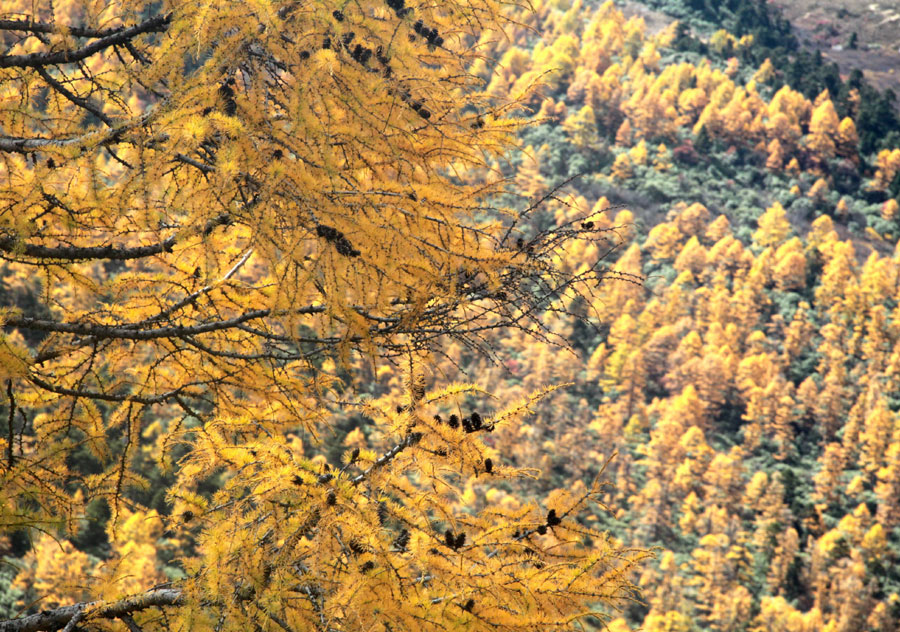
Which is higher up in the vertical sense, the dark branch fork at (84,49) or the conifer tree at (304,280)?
the dark branch fork at (84,49)

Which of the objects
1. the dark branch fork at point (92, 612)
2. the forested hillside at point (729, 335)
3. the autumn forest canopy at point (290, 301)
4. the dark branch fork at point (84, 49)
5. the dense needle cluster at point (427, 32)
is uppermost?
the dark branch fork at point (84, 49)

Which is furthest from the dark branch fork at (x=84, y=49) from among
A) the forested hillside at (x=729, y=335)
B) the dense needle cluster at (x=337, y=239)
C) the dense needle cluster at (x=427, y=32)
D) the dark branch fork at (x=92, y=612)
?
the dark branch fork at (x=92, y=612)

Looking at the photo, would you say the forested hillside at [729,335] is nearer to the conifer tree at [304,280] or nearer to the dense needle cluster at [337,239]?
the conifer tree at [304,280]

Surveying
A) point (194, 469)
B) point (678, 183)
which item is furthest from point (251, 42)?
point (678, 183)

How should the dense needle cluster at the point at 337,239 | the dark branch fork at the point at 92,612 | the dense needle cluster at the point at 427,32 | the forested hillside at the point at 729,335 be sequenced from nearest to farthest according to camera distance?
the dense needle cluster at the point at 337,239, the dark branch fork at the point at 92,612, the dense needle cluster at the point at 427,32, the forested hillside at the point at 729,335

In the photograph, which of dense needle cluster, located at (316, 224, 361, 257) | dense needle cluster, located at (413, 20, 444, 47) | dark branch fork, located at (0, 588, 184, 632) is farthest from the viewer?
dense needle cluster, located at (413, 20, 444, 47)

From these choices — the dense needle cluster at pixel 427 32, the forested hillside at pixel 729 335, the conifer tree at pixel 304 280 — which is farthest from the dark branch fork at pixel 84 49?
the forested hillside at pixel 729 335

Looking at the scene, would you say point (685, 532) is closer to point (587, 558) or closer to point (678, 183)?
point (587, 558)

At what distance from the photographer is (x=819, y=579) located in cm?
4972

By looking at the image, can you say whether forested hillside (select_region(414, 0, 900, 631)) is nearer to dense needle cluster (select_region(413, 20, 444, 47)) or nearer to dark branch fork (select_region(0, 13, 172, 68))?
dense needle cluster (select_region(413, 20, 444, 47))

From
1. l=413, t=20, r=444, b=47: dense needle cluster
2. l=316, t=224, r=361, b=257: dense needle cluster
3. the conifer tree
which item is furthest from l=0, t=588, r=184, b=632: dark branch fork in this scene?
l=413, t=20, r=444, b=47: dense needle cluster

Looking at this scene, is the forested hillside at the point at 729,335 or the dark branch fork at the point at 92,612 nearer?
the dark branch fork at the point at 92,612

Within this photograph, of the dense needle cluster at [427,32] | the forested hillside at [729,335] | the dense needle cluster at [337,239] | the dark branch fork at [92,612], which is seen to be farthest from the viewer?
the forested hillside at [729,335]

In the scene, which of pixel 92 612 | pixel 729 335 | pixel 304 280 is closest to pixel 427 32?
pixel 304 280
